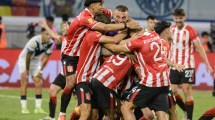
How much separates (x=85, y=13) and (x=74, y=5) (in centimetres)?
1679

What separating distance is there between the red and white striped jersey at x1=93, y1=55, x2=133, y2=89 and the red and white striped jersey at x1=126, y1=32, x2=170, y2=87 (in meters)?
0.49

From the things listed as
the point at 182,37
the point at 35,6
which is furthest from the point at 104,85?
the point at 35,6

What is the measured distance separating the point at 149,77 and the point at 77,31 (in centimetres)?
208

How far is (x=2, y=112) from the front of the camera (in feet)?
59.2

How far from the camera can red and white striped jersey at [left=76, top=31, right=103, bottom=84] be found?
13.0m

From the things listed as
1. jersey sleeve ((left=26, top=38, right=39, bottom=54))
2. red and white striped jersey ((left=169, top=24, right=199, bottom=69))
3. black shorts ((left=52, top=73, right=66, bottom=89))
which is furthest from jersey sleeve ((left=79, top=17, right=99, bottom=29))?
jersey sleeve ((left=26, top=38, right=39, bottom=54))

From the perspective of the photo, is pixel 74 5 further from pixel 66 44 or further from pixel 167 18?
pixel 66 44

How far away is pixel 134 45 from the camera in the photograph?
12406mm

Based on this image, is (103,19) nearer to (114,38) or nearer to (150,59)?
(114,38)

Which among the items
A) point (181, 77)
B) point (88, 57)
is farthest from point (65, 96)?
point (181, 77)

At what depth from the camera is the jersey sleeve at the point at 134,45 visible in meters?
12.4

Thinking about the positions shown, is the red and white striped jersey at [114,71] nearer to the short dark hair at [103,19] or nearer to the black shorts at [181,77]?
the short dark hair at [103,19]

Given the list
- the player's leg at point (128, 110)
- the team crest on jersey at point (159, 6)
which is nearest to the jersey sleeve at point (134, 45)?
the player's leg at point (128, 110)

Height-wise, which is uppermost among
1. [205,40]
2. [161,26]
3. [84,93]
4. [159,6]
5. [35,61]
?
[161,26]
